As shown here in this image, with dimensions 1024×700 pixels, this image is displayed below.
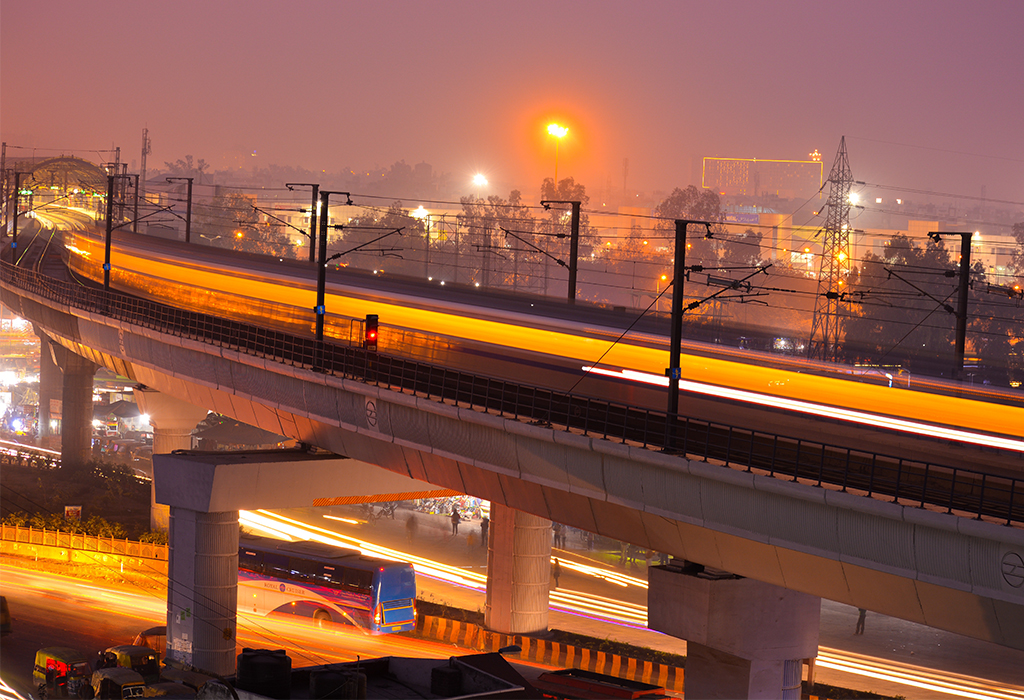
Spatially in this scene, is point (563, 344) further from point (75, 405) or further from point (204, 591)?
point (75, 405)

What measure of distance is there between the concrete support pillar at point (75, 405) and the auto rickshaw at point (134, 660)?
3608cm

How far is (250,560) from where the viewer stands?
39438mm

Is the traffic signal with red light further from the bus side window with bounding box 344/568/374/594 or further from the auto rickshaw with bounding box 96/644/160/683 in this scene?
the auto rickshaw with bounding box 96/644/160/683

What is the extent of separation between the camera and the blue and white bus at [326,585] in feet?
122

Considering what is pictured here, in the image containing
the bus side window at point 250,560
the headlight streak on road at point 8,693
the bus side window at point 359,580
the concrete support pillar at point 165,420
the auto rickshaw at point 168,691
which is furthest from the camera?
the concrete support pillar at point 165,420

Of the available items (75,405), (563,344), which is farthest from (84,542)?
(563,344)

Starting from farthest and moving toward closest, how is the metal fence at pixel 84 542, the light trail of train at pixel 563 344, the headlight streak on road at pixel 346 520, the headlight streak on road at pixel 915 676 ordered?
the headlight streak on road at pixel 346 520 → the metal fence at pixel 84 542 → the headlight streak on road at pixel 915 676 → the light trail of train at pixel 563 344

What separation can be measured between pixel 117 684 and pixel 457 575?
21.0m

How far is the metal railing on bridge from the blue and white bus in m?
8.26

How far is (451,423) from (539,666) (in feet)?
38.5

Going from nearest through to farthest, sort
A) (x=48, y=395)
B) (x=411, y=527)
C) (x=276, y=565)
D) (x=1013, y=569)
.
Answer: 1. (x=1013, y=569)
2. (x=276, y=565)
3. (x=411, y=527)
4. (x=48, y=395)

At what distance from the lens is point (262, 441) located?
271ft

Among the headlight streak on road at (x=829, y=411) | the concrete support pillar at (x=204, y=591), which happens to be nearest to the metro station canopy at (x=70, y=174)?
the concrete support pillar at (x=204, y=591)

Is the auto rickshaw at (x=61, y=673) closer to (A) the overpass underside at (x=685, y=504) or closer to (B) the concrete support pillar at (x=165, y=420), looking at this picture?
(A) the overpass underside at (x=685, y=504)
